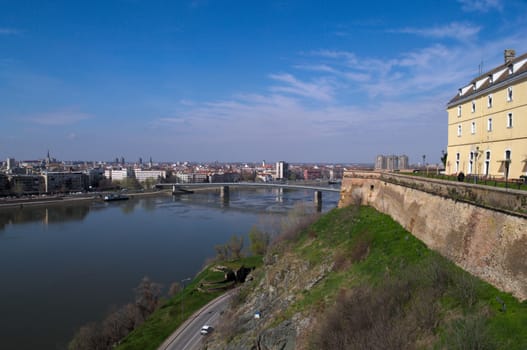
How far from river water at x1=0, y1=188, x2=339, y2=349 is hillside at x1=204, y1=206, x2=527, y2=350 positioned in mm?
6567

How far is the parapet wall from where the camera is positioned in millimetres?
5363

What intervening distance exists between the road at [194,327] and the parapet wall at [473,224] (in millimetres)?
7450

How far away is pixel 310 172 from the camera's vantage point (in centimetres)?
10919

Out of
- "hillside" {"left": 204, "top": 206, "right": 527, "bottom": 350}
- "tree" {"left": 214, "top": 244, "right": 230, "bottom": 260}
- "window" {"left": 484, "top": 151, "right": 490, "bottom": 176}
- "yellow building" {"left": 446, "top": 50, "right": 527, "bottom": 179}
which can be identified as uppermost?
"yellow building" {"left": 446, "top": 50, "right": 527, "bottom": 179}

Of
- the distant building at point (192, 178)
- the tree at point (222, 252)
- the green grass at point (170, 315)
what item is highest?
the distant building at point (192, 178)

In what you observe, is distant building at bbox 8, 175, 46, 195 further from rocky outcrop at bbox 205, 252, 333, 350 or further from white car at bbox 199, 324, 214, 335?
rocky outcrop at bbox 205, 252, 333, 350

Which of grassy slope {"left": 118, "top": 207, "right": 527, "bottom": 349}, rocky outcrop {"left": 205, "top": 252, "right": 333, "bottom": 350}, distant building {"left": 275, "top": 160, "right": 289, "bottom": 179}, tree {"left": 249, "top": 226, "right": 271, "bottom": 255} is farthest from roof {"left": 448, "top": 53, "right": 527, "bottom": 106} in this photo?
distant building {"left": 275, "top": 160, "right": 289, "bottom": 179}

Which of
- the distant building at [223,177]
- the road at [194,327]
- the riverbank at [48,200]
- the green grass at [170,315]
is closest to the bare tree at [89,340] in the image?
the green grass at [170,315]

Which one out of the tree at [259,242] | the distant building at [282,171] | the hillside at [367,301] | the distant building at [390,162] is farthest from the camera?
the distant building at [282,171]

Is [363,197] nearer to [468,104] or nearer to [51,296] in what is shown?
[468,104]

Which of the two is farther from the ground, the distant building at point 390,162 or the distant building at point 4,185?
the distant building at point 390,162

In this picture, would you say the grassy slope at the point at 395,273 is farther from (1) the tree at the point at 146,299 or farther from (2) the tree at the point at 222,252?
(2) the tree at the point at 222,252

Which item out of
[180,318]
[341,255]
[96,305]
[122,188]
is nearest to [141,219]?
[96,305]

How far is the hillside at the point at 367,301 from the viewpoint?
4820mm
